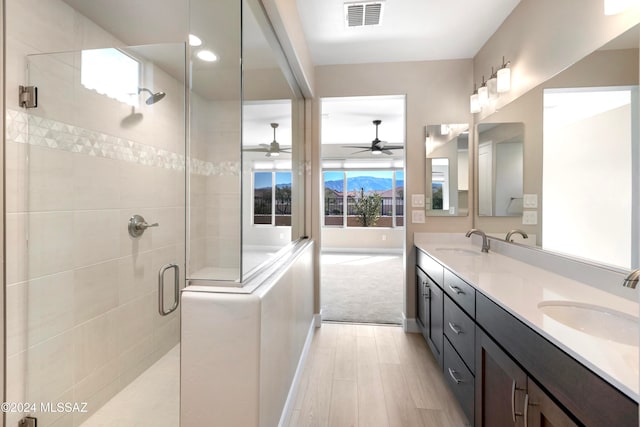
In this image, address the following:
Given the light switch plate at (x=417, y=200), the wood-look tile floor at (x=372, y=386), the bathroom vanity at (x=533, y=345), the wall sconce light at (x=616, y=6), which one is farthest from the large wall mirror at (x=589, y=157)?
the wood-look tile floor at (x=372, y=386)

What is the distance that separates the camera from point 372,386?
2064 mm

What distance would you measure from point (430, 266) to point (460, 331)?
30.0 inches

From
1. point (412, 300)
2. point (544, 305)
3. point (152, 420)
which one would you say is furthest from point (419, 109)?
point (152, 420)

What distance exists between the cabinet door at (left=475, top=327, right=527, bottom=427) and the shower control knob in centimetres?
214

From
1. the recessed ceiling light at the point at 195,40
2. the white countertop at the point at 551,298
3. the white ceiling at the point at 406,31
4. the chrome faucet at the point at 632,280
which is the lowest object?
the white countertop at the point at 551,298

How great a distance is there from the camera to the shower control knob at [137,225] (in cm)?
199

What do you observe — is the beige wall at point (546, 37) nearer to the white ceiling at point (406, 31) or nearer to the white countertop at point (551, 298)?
the white ceiling at point (406, 31)

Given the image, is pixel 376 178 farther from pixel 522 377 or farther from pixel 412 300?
pixel 522 377

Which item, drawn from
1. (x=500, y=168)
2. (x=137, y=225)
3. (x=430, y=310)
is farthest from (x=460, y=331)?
(x=137, y=225)

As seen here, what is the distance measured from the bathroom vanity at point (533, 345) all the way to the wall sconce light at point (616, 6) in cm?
131

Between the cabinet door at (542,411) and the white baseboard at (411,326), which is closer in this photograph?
the cabinet door at (542,411)

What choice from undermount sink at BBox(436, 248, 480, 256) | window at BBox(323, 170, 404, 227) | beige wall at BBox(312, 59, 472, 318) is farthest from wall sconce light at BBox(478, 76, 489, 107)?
window at BBox(323, 170, 404, 227)

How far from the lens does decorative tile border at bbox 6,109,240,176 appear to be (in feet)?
4.41

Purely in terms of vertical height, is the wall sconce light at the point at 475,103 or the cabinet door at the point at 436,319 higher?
the wall sconce light at the point at 475,103
